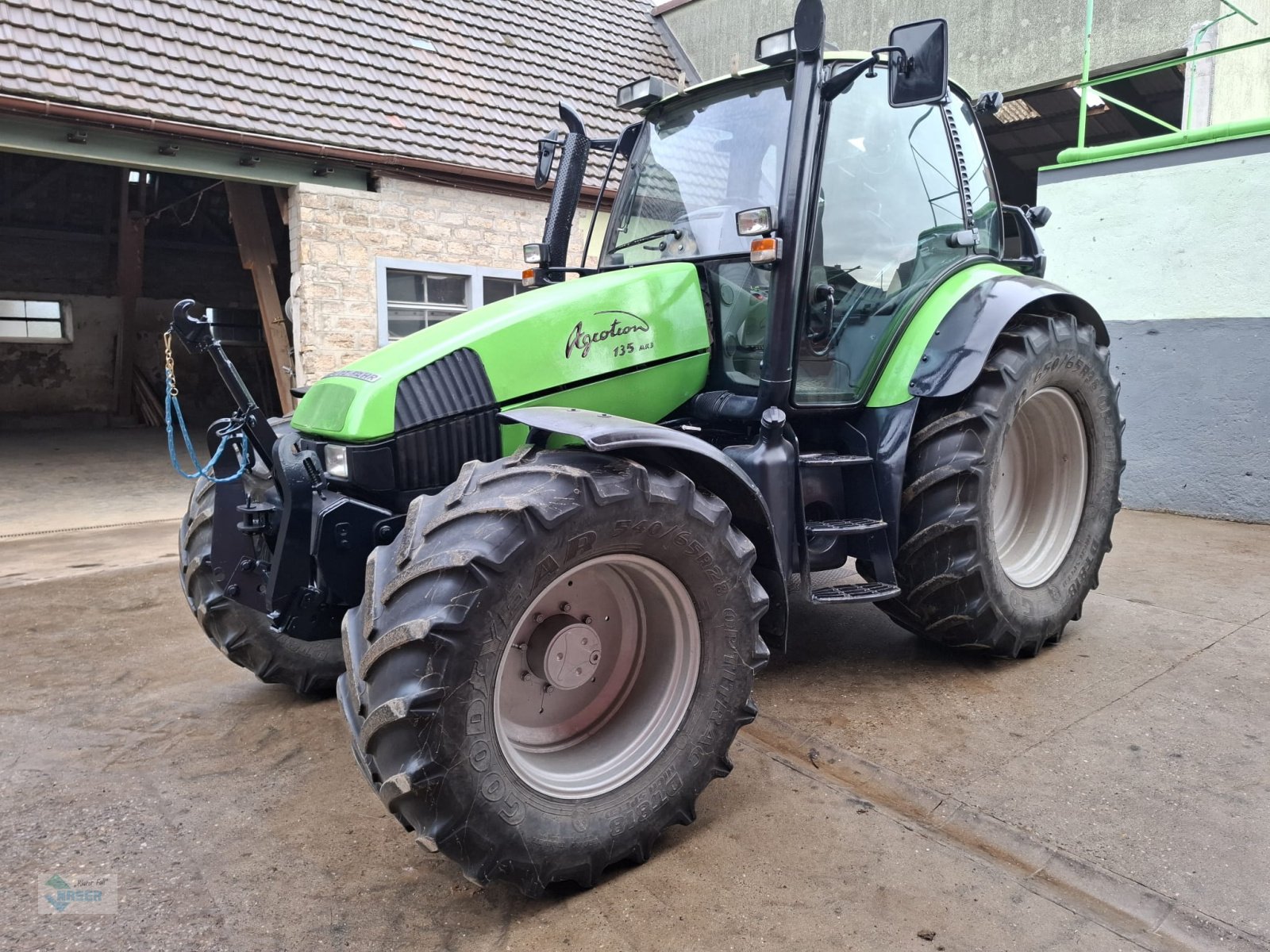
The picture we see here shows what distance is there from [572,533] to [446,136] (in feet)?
25.2

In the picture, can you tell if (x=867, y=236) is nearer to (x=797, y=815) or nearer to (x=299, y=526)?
(x=797, y=815)

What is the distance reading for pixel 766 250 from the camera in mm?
2998

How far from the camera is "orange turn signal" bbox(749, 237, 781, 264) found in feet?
9.81

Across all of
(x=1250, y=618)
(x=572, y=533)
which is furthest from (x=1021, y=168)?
(x=572, y=533)

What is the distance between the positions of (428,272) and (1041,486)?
20.8 feet

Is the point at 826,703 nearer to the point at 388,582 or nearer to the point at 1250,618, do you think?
the point at 388,582

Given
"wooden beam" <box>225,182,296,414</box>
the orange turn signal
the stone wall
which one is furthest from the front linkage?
"wooden beam" <box>225,182,296,414</box>

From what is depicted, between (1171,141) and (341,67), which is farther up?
(341,67)

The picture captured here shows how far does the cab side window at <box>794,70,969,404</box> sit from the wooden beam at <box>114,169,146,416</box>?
12093mm

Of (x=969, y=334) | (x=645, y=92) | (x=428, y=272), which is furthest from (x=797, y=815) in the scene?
(x=428, y=272)

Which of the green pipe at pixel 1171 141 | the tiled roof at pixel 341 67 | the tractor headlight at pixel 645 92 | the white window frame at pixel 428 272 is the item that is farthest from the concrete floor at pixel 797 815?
the tiled roof at pixel 341 67

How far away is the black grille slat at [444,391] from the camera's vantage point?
265 centimetres

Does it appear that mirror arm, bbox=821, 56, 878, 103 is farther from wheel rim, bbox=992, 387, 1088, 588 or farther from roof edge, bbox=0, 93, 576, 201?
roof edge, bbox=0, 93, 576, 201

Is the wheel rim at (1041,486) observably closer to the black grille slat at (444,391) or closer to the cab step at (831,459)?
the cab step at (831,459)
